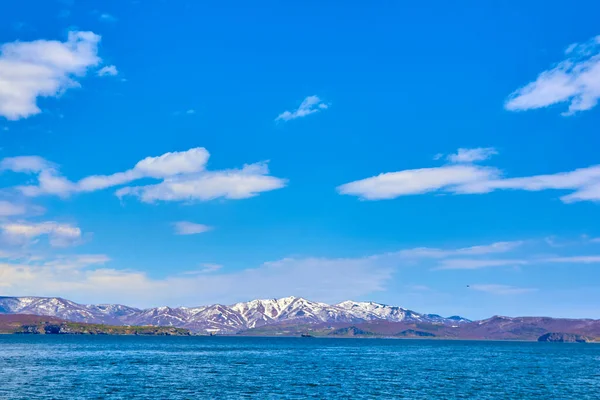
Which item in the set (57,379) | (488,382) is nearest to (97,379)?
(57,379)

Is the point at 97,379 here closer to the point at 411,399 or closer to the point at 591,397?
the point at 411,399

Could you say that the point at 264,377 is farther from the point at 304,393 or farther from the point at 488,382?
the point at 488,382

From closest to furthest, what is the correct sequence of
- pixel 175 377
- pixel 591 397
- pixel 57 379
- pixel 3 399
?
pixel 3 399
pixel 591 397
pixel 57 379
pixel 175 377

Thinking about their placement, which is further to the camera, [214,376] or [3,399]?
[214,376]

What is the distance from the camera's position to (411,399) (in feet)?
298

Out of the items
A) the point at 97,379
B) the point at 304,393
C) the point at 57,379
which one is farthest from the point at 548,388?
the point at 57,379

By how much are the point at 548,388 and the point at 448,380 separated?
2026 centimetres

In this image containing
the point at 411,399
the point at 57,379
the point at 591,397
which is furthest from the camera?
the point at 57,379

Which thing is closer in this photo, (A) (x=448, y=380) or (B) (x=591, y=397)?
(B) (x=591, y=397)

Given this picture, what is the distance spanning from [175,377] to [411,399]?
5401cm

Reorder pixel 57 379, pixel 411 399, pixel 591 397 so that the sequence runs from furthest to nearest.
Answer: pixel 57 379
pixel 591 397
pixel 411 399

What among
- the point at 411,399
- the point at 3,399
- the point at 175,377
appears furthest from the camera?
the point at 175,377

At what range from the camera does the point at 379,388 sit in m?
105

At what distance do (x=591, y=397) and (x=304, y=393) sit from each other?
51169 mm
